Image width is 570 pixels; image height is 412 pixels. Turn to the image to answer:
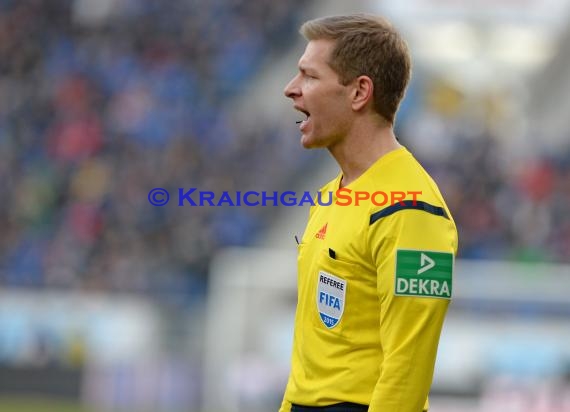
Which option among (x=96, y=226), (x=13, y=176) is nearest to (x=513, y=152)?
(x=96, y=226)

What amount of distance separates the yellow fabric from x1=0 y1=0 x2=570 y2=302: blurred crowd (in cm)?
1120

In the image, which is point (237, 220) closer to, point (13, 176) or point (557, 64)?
point (13, 176)

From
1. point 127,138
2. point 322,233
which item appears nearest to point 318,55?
point 322,233

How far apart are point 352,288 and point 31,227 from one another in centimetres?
1419

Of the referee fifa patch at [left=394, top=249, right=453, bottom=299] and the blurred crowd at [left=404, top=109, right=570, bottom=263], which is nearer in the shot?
the referee fifa patch at [left=394, top=249, right=453, bottom=299]

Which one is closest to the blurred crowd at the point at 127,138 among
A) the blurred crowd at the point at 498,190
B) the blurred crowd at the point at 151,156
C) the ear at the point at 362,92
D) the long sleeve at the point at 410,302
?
the blurred crowd at the point at 151,156

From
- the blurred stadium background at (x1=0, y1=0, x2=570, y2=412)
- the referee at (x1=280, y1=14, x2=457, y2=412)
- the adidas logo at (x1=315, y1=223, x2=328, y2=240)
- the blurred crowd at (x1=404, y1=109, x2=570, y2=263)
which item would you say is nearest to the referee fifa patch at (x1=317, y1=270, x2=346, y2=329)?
the referee at (x1=280, y1=14, x2=457, y2=412)

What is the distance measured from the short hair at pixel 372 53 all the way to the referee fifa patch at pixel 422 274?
47cm

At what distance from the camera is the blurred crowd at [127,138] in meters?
16.1

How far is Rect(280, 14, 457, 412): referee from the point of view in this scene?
3.16m

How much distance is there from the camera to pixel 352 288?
3322mm

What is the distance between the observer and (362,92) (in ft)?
11.2

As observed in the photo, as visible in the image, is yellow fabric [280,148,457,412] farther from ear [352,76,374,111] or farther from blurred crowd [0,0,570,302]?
blurred crowd [0,0,570,302]

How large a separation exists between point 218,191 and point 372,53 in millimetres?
13739
